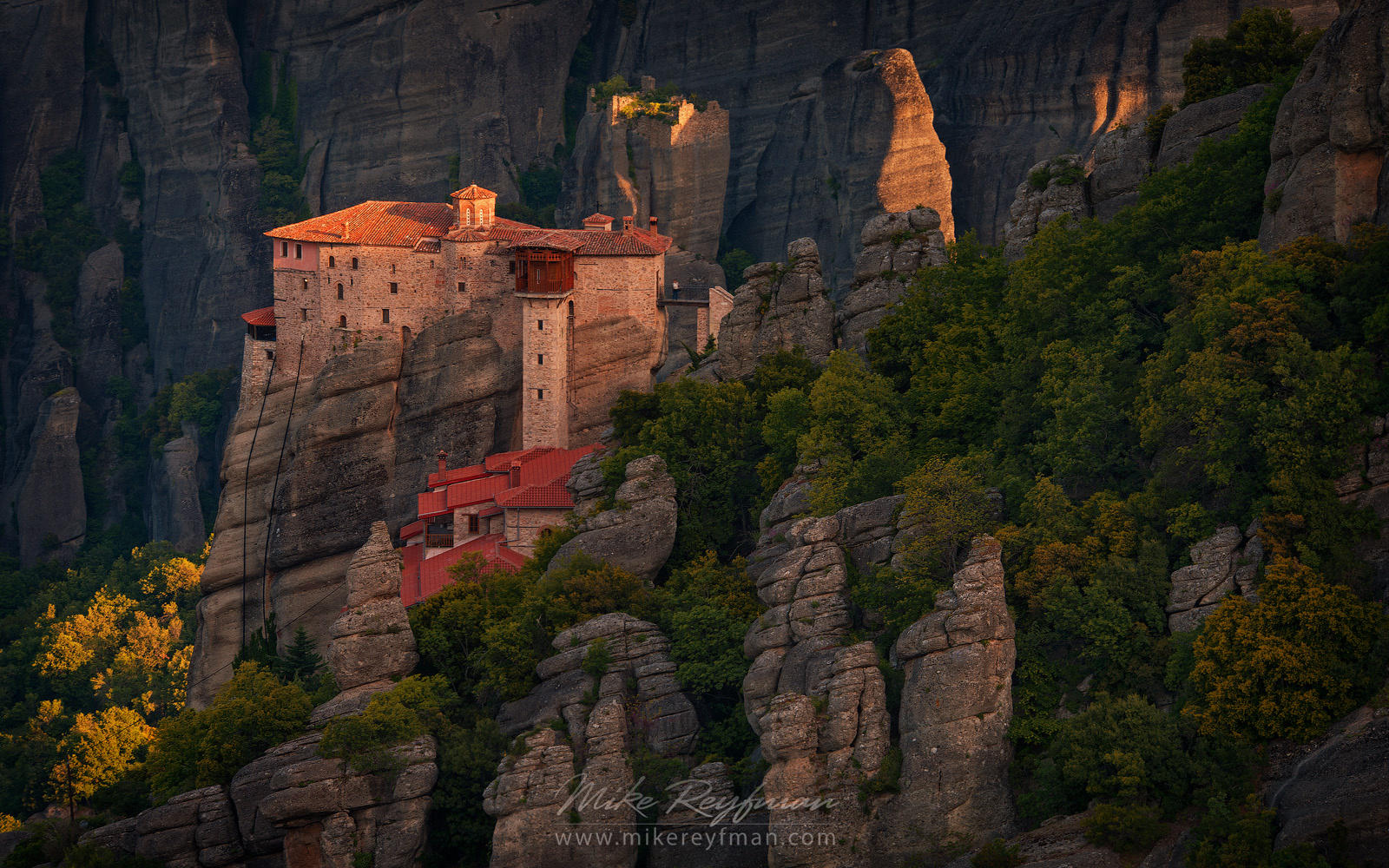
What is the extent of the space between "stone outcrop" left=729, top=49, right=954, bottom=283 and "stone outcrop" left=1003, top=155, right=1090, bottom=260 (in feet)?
93.1

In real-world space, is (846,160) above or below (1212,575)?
above

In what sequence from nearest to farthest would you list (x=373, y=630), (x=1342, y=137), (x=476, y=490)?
(x=1342, y=137), (x=373, y=630), (x=476, y=490)

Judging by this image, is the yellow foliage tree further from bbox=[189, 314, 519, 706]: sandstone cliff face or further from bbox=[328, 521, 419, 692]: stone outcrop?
bbox=[189, 314, 519, 706]: sandstone cliff face

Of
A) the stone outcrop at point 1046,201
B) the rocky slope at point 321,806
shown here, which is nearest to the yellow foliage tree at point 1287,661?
the stone outcrop at point 1046,201

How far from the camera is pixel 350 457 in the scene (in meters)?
80.0

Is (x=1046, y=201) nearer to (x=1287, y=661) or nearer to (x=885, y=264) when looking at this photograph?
(x=885, y=264)

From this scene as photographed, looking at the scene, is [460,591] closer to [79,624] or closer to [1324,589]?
[1324,589]

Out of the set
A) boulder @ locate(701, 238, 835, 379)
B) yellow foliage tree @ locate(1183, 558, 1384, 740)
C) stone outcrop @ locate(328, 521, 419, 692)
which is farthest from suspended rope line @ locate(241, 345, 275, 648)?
yellow foliage tree @ locate(1183, 558, 1384, 740)

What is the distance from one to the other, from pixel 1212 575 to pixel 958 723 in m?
6.66

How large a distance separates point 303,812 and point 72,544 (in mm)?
72879

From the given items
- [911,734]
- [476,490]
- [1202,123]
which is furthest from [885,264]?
[911,734]

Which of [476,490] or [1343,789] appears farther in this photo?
[476,490]

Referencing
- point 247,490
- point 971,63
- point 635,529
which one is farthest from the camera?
point 971,63

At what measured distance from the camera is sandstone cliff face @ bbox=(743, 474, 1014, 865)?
4650 cm
